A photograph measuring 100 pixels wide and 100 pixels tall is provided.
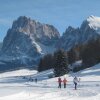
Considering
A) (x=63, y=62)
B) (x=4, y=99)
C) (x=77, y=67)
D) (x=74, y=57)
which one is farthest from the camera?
(x=74, y=57)

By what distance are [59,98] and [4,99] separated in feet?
15.9

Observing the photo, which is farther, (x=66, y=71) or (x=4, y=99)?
(x=66, y=71)

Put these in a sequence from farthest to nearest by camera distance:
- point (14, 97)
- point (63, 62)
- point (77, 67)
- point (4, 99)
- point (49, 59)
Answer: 1. point (49, 59)
2. point (77, 67)
3. point (63, 62)
4. point (14, 97)
5. point (4, 99)

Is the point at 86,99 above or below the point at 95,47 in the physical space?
below

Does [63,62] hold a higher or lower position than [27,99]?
higher

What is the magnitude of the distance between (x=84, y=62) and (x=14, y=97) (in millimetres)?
100906

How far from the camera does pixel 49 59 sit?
169000 millimetres

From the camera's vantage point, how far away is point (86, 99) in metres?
30.9

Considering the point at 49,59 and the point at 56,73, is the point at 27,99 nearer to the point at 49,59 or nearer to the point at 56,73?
the point at 56,73

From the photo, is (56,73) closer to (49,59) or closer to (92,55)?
(92,55)

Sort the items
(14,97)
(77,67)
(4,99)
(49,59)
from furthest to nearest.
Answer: (49,59) < (77,67) < (14,97) < (4,99)

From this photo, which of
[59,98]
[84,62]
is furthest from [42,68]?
[59,98]

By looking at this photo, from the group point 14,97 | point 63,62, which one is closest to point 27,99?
point 14,97

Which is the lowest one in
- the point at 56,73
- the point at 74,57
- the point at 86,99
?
the point at 86,99
